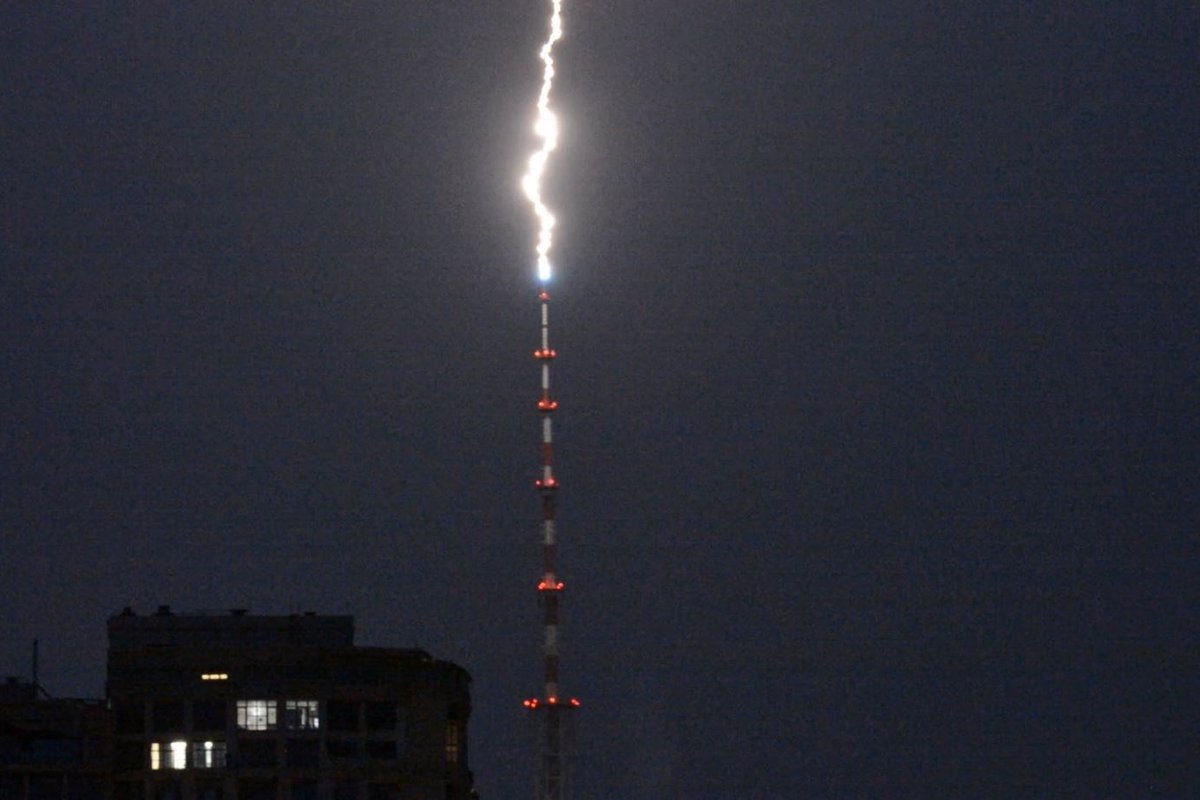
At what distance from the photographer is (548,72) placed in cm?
19000
